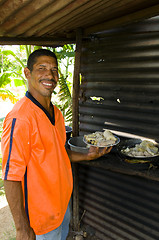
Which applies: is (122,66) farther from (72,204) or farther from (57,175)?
(72,204)

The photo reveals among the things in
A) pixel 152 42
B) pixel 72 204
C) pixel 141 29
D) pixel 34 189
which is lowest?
pixel 72 204

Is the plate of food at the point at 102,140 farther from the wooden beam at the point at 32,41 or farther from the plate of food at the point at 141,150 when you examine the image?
the wooden beam at the point at 32,41

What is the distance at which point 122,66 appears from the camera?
2.72m

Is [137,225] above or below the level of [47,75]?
below

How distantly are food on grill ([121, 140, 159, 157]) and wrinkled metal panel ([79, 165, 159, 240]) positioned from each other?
0.62 m

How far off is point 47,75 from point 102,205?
2366 millimetres

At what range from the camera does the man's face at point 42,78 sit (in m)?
2.18

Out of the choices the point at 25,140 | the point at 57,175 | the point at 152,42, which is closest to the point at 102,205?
the point at 57,175

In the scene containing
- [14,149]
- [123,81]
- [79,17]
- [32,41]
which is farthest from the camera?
[32,41]

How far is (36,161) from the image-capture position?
1.92m

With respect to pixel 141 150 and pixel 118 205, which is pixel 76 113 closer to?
pixel 141 150

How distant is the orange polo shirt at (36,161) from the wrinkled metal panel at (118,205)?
117 cm

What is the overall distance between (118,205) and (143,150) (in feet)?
4.15

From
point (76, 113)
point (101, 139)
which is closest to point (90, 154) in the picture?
point (101, 139)
